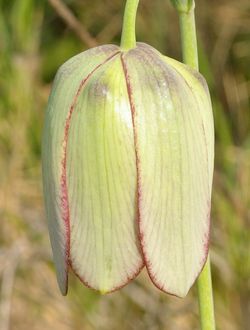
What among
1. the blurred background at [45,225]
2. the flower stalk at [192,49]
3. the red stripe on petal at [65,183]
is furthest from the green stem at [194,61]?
the blurred background at [45,225]

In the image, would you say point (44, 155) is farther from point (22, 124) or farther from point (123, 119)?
point (22, 124)

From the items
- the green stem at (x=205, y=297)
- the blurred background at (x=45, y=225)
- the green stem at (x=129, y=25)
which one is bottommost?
the blurred background at (x=45, y=225)

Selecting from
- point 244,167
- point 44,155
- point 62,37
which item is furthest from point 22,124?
point 44,155

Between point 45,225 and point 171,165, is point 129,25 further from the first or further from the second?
point 45,225

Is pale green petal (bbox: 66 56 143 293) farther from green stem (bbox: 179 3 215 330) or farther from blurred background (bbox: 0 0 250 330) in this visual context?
blurred background (bbox: 0 0 250 330)

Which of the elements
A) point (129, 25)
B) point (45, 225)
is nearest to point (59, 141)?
point (129, 25)

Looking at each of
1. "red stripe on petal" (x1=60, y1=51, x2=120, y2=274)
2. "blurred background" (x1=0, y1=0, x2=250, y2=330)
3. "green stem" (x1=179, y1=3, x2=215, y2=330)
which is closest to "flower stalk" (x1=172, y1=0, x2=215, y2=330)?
"green stem" (x1=179, y1=3, x2=215, y2=330)

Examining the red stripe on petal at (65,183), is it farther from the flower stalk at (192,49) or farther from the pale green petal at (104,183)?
the flower stalk at (192,49)
